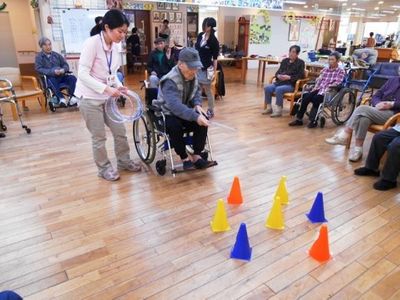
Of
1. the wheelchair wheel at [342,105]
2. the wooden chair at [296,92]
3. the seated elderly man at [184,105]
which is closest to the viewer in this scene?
the seated elderly man at [184,105]

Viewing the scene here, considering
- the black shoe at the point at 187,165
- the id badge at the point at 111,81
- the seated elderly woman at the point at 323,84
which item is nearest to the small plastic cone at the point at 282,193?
the black shoe at the point at 187,165

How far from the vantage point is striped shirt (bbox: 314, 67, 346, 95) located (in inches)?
163

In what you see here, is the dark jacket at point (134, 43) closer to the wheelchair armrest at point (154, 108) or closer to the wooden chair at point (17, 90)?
the wooden chair at point (17, 90)

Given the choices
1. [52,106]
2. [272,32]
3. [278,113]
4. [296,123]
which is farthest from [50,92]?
[272,32]

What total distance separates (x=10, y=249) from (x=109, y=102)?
1267 mm

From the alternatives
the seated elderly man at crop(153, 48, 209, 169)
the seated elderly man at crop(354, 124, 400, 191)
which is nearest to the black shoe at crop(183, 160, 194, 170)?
the seated elderly man at crop(153, 48, 209, 169)

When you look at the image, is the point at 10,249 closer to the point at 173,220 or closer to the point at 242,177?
the point at 173,220

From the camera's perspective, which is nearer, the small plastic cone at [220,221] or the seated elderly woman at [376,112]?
the small plastic cone at [220,221]

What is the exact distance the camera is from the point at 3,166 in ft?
9.68

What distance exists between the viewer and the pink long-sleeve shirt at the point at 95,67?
2256 millimetres

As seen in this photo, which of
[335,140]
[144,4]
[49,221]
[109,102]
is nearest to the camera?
[49,221]

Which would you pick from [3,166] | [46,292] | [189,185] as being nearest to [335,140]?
[189,185]

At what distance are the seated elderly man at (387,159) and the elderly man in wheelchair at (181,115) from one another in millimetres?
1411

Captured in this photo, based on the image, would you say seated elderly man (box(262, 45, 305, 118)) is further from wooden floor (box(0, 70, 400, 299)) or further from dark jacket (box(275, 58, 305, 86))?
wooden floor (box(0, 70, 400, 299))
